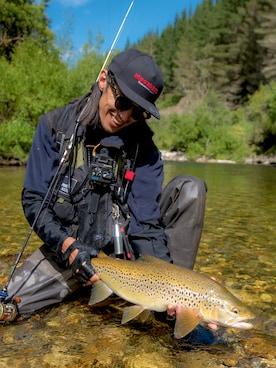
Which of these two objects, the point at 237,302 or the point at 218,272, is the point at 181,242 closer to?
the point at 237,302

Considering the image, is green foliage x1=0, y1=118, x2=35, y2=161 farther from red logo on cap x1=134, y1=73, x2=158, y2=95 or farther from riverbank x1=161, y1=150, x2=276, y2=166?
riverbank x1=161, y1=150, x2=276, y2=166

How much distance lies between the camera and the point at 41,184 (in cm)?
281

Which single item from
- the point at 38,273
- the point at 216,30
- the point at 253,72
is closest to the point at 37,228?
the point at 38,273

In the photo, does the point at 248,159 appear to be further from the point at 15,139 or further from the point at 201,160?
the point at 15,139

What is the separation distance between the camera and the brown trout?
7.55ft

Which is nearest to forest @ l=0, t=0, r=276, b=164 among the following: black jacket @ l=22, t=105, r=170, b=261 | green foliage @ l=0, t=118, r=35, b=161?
green foliage @ l=0, t=118, r=35, b=161

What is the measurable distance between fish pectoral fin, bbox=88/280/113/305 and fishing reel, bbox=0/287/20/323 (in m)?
0.55

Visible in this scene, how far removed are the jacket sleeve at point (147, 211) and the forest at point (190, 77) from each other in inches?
752

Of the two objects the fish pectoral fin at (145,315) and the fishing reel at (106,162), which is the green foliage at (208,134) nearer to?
the fishing reel at (106,162)

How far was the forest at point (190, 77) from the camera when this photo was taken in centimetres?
2322

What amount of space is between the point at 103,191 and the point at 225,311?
1.20 m

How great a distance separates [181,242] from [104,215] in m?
0.60

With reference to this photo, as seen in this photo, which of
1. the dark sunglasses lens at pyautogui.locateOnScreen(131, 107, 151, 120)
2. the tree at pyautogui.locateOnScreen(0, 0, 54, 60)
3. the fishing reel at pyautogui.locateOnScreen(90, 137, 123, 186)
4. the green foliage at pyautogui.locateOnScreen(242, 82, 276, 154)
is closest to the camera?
the dark sunglasses lens at pyautogui.locateOnScreen(131, 107, 151, 120)

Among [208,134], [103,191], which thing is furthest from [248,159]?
[103,191]
